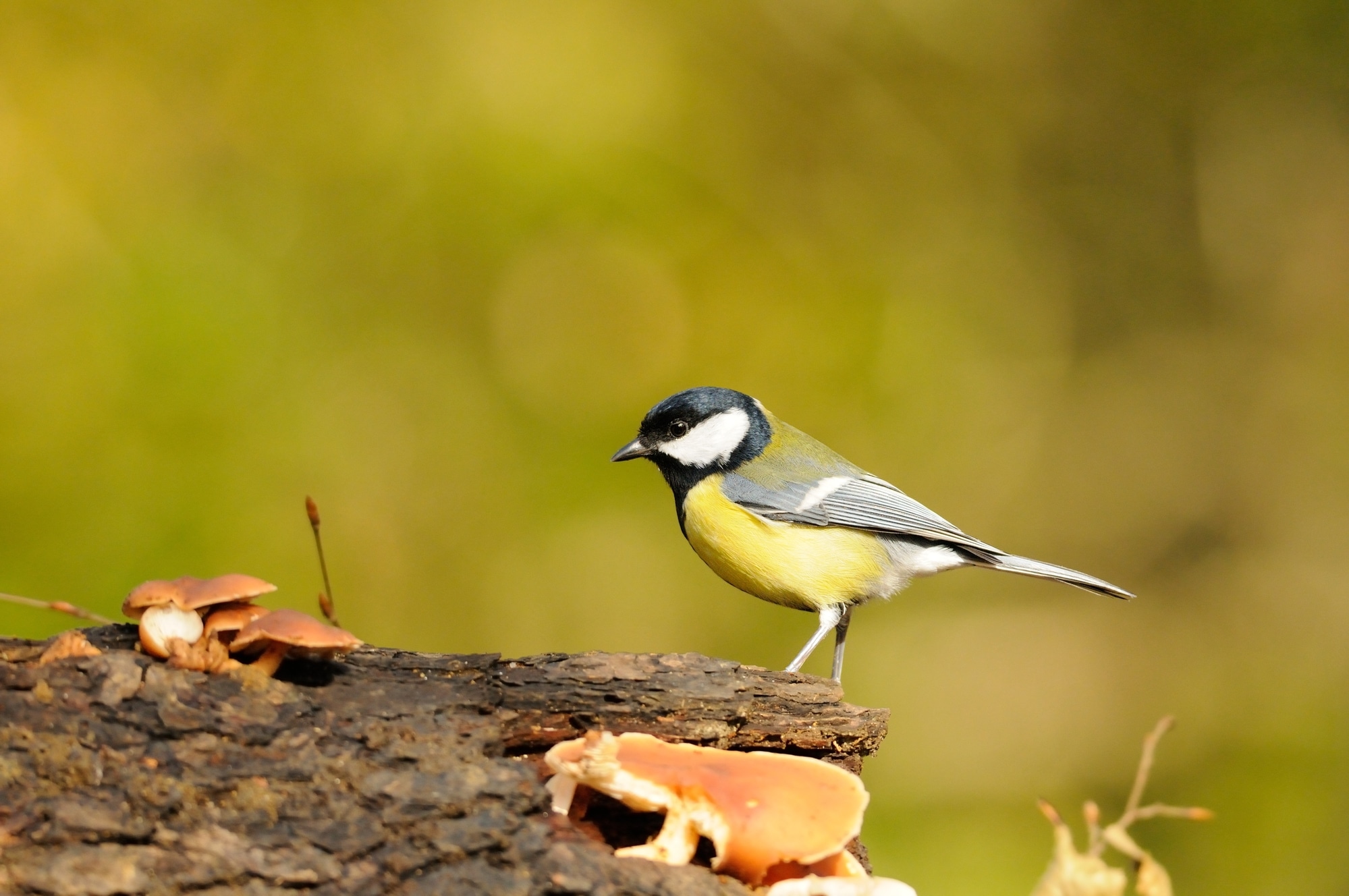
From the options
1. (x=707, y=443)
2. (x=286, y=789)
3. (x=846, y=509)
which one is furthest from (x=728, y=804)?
(x=707, y=443)

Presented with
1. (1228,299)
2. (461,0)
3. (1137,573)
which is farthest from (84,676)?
(1228,299)

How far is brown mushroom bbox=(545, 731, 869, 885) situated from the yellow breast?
109 cm

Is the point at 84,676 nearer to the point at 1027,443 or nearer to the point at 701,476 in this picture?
the point at 701,476

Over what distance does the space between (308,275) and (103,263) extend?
0.55m

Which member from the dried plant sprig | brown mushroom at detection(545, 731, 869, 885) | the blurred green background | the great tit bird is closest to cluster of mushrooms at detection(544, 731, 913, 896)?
brown mushroom at detection(545, 731, 869, 885)

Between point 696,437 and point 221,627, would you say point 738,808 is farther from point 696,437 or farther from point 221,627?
point 696,437

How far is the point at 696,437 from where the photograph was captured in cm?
265

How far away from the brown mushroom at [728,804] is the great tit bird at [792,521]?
104cm

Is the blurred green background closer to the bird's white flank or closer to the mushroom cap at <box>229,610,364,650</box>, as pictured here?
the bird's white flank

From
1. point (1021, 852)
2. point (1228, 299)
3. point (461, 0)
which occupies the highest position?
point (461, 0)

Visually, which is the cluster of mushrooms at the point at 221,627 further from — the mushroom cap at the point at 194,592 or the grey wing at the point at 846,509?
the grey wing at the point at 846,509

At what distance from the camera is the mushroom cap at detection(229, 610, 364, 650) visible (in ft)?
4.26

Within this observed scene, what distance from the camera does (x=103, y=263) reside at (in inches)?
115

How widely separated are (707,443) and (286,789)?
1.53 metres
